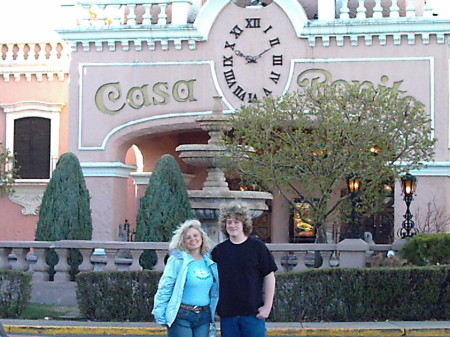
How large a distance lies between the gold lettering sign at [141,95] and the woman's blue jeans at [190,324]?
17250mm

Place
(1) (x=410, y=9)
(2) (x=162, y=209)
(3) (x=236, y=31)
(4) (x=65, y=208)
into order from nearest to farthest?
(2) (x=162, y=209) < (4) (x=65, y=208) < (1) (x=410, y=9) < (3) (x=236, y=31)

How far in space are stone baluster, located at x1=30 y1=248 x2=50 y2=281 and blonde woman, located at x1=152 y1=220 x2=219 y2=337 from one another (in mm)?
8254

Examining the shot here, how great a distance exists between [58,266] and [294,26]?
11.1m

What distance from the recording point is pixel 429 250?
617 inches

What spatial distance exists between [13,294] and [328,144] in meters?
7.09

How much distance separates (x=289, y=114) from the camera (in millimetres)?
19609

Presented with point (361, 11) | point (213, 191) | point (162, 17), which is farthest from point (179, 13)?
point (213, 191)

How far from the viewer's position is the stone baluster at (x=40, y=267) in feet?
52.5

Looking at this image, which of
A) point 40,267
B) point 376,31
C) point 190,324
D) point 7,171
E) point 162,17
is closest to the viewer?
point 190,324

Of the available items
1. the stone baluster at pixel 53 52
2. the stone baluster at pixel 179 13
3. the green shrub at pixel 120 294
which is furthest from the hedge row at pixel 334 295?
the stone baluster at pixel 53 52

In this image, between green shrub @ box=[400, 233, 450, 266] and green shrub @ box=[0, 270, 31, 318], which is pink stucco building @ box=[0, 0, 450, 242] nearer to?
green shrub @ box=[400, 233, 450, 266]

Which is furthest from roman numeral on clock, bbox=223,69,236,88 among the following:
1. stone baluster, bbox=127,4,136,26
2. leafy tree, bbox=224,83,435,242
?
leafy tree, bbox=224,83,435,242

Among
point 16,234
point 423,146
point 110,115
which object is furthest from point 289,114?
point 16,234

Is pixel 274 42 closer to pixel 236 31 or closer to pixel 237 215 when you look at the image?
pixel 236 31
